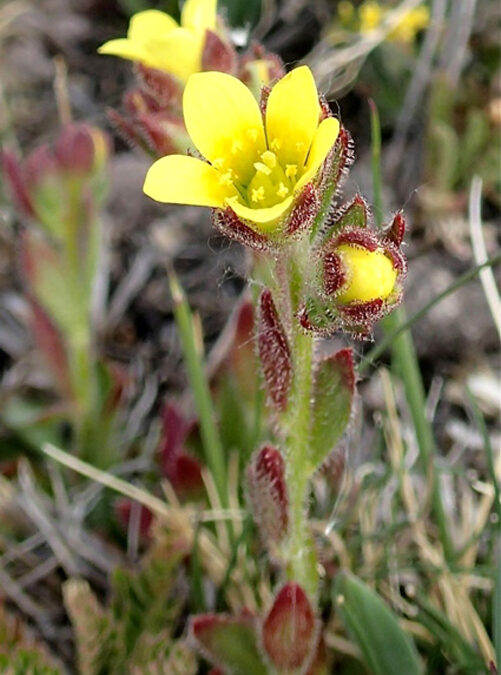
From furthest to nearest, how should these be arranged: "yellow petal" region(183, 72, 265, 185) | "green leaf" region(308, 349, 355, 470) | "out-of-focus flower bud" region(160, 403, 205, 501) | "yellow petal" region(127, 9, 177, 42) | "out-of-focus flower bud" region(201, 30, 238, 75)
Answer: "out-of-focus flower bud" region(160, 403, 205, 501)
"yellow petal" region(127, 9, 177, 42)
"out-of-focus flower bud" region(201, 30, 238, 75)
"green leaf" region(308, 349, 355, 470)
"yellow petal" region(183, 72, 265, 185)

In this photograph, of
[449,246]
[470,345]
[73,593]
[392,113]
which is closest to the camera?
[73,593]

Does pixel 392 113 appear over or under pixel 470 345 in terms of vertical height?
over

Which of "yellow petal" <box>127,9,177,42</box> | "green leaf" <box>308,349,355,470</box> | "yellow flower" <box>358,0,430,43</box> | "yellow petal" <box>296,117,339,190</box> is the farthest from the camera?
"yellow flower" <box>358,0,430,43</box>

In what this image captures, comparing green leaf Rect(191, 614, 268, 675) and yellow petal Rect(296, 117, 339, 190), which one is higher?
yellow petal Rect(296, 117, 339, 190)

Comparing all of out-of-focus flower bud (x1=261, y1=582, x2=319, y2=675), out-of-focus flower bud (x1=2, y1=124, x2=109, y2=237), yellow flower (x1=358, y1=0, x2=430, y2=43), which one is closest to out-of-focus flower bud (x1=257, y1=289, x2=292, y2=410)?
out-of-focus flower bud (x1=261, y1=582, x2=319, y2=675)

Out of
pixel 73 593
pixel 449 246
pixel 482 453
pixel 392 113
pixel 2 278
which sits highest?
pixel 392 113

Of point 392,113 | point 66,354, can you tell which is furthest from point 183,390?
point 392,113

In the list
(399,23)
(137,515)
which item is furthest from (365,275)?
(399,23)

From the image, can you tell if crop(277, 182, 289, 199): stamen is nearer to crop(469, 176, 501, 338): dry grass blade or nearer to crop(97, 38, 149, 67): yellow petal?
crop(97, 38, 149, 67): yellow petal

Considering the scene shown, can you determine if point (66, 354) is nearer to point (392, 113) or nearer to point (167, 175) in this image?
point (167, 175)
